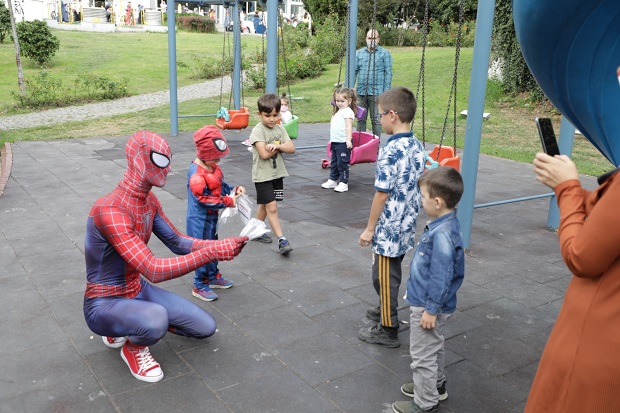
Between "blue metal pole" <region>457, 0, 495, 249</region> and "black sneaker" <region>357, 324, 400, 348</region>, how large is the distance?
2.22 m

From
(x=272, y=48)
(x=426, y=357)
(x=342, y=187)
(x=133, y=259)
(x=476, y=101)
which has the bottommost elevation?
(x=342, y=187)

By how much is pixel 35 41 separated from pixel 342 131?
21.3 metres

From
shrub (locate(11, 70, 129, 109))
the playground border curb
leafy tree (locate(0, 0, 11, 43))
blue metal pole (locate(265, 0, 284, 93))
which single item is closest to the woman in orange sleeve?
blue metal pole (locate(265, 0, 284, 93))

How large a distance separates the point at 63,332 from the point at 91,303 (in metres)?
0.71

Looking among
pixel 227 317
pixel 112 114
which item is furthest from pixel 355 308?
pixel 112 114

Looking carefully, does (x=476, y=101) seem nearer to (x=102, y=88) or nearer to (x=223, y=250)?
(x=223, y=250)

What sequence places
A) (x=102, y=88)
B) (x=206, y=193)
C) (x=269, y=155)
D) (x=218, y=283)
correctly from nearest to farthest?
(x=206, y=193) → (x=218, y=283) → (x=269, y=155) → (x=102, y=88)

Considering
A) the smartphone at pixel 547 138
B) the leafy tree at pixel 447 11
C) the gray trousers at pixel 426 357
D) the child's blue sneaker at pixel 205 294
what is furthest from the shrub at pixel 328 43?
the smartphone at pixel 547 138

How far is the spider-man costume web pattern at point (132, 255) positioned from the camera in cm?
332

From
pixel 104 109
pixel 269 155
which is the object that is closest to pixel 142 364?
pixel 269 155

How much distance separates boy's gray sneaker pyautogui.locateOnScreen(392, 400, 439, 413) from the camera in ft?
10.5

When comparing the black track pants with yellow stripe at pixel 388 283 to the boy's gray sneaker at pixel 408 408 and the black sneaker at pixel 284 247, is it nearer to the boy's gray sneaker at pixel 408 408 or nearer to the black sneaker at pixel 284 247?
the boy's gray sneaker at pixel 408 408

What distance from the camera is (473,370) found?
144 inches

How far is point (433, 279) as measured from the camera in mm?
3016
